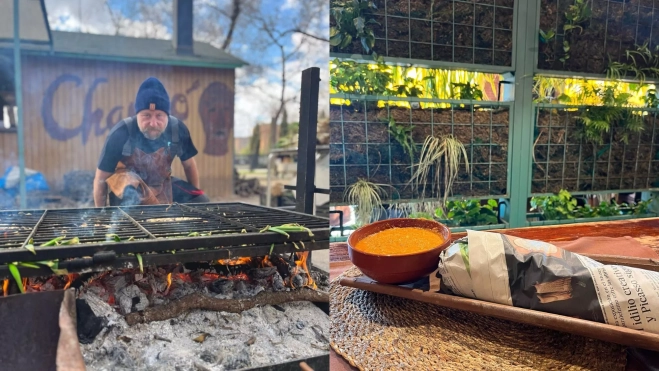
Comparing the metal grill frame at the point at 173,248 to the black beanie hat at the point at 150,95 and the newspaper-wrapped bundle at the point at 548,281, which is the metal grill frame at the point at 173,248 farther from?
the newspaper-wrapped bundle at the point at 548,281

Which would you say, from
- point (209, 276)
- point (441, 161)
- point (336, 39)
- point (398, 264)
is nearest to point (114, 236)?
point (209, 276)

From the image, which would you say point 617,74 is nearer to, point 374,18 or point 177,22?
point 374,18

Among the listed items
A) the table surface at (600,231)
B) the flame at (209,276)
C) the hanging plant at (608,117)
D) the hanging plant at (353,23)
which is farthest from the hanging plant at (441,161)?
the flame at (209,276)

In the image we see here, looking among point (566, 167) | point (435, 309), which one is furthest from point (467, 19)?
point (435, 309)

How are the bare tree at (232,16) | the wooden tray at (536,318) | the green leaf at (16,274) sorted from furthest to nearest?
the wooden tray at (536,318)
the bare tree at (232,16)
the green leaf at (16,274)

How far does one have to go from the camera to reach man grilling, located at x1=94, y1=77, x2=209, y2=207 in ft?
1.69

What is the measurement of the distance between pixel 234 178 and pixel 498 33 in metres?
1.73

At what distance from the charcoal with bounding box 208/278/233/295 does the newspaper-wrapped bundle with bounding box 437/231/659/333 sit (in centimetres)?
56

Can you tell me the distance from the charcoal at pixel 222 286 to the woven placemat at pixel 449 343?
1.30 feet

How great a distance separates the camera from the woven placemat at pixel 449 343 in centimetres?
88

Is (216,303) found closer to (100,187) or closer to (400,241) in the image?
(100,187)

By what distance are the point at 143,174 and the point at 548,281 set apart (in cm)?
81

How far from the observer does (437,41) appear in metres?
1.85

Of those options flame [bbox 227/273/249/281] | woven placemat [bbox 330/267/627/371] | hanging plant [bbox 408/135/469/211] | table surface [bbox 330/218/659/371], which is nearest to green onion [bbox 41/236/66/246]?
flame [bbox 227/273/249/281]
